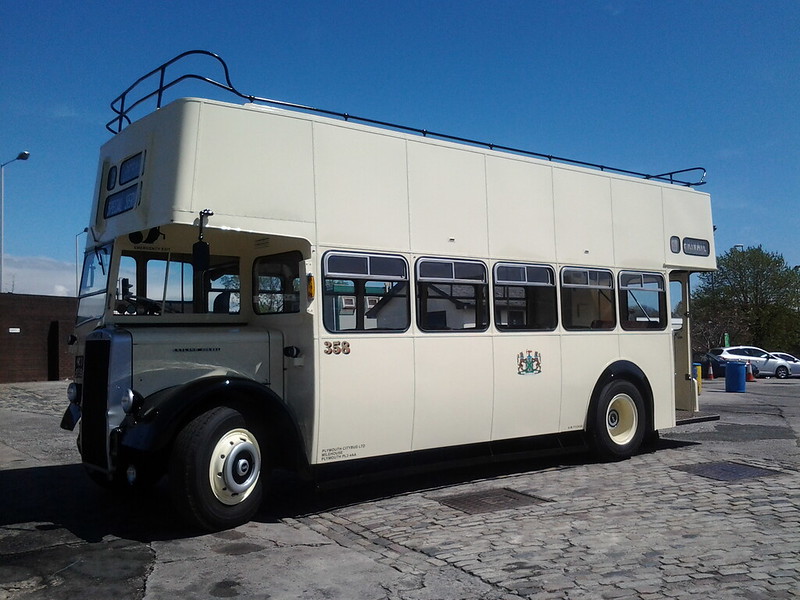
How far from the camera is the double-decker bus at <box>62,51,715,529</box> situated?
264 inches

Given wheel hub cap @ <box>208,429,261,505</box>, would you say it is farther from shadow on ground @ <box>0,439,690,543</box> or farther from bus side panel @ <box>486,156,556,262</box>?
bus side panel @ <box>486,156,556,262</box>

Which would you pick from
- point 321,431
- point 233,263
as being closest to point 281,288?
point 233,263

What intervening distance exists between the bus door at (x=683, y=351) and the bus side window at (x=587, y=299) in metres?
1.82

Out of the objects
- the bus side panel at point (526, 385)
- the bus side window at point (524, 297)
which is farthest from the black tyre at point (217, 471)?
the bus side window at point (524, 297)

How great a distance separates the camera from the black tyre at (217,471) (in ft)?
20.6

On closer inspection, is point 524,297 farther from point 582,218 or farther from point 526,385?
point 582,218

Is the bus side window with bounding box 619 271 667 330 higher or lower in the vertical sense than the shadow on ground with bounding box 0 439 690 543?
higher

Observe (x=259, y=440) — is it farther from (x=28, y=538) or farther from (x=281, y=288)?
(x=28, y=538)

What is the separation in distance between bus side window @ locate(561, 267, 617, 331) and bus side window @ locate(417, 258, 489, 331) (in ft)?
4.71

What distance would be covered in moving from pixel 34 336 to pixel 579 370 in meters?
24.3

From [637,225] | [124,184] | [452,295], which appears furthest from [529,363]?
[124,184]

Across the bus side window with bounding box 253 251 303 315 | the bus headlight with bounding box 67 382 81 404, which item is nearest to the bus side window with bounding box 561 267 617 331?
the bus side window with bounding box 253 251 303 315

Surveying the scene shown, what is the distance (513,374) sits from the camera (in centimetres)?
886

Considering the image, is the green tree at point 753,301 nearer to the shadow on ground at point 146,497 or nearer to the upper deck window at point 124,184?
the shadow on ground at point 146,497
